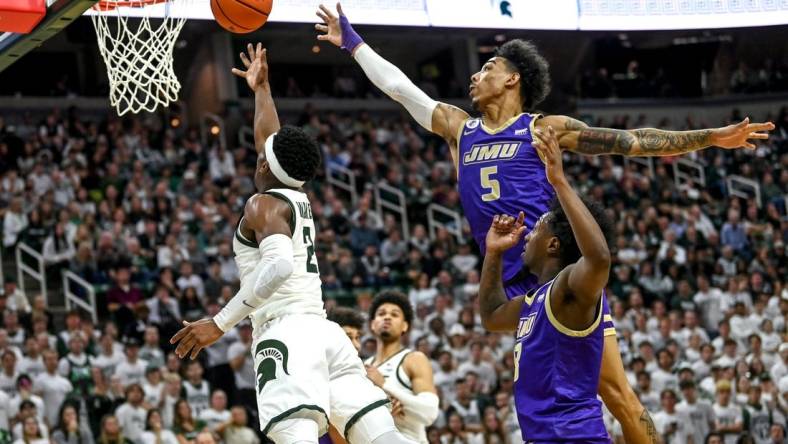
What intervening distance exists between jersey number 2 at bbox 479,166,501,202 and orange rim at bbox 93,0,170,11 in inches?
106

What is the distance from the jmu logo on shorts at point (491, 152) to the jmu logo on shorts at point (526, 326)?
1170 millimetres

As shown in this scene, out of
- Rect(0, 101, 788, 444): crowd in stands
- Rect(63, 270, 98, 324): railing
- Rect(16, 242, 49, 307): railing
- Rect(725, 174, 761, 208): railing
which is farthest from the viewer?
Rect(725, 174, 761, 208): railing

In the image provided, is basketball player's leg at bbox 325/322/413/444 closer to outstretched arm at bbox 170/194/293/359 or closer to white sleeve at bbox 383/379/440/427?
outstretched arm at bbox 170/194/293/359

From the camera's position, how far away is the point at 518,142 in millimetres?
5867

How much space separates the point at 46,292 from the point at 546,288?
11727mm

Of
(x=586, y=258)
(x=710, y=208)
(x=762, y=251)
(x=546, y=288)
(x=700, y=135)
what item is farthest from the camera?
(x=710, y=208)

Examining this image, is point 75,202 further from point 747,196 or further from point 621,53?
point 621,53

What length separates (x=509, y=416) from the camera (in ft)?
41.3

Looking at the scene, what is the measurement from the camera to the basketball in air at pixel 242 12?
6.72 meters

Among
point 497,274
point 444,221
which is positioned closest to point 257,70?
point 497,274

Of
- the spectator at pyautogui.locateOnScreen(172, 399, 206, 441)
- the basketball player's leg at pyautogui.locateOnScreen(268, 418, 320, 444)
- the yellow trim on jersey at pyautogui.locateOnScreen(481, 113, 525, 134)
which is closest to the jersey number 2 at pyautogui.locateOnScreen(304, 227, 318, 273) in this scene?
the basketball player's leg at pyautogui.locateOnScreen(268, 418, 320, 444)

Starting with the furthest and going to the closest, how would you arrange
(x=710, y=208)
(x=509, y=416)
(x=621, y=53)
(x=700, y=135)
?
1. (x=621, y=53)
2. (x=710, y=208)
3. (x=509, y=416)
4. (x=700, y=135)

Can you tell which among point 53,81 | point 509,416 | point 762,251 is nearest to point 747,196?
point 762,251

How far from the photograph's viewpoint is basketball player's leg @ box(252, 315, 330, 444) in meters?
5.39
